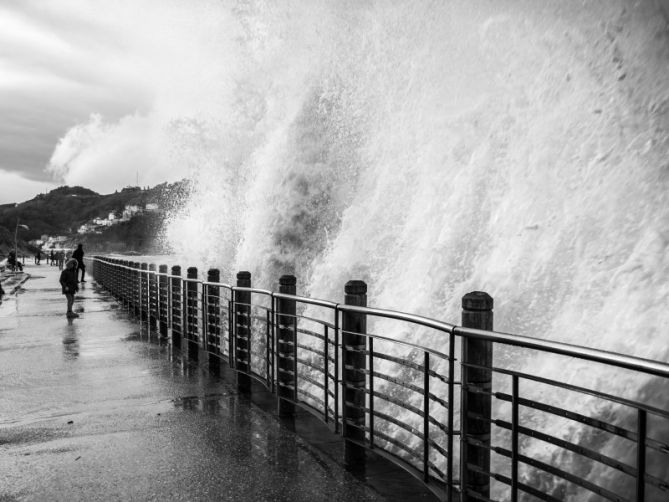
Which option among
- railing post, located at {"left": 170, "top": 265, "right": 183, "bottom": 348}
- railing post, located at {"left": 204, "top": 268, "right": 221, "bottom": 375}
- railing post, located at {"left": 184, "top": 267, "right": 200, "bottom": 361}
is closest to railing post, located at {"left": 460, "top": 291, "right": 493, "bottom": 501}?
railing post, located at {"left": 204, "top": 268, "right": 221, "bottom": 375}

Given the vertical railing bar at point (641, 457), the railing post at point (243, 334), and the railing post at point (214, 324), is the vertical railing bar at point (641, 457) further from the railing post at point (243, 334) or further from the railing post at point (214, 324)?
the railing post at point (214, 324)

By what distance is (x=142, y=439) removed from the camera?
19.0ft

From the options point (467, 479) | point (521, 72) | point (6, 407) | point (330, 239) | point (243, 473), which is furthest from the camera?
point (330, 239)

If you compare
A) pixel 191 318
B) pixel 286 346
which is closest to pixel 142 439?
pixel 286 346

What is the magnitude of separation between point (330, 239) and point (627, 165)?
545 inches

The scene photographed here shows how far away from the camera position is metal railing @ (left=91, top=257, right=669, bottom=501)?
3.12 m

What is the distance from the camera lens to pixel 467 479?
3768mm

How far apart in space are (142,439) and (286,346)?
161 cm

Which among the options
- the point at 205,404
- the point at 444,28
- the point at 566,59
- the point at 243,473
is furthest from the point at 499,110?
the point at 243,473

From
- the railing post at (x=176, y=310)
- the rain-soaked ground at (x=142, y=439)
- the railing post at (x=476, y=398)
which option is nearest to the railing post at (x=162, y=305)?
the railing post at (x=176, y=310)

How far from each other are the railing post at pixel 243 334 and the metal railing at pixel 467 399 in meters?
0.02

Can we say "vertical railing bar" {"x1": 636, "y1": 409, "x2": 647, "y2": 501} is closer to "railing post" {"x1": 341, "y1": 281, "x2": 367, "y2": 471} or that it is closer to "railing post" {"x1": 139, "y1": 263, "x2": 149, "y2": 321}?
"railing post" {"x1": 341, "y1": 281, "x2": 367, "y2": 471}

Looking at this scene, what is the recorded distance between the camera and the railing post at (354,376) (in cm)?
507

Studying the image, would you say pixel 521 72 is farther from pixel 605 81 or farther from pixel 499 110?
pixel 605 81
